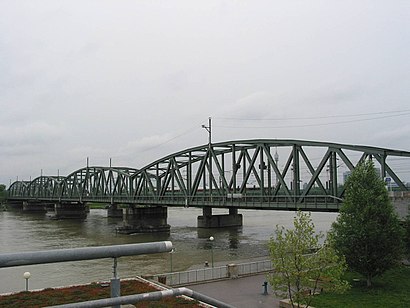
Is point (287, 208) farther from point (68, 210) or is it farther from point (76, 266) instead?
point (68, 210)

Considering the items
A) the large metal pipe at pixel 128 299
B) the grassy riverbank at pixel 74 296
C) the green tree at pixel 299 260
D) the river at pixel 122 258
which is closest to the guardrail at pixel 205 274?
the river at pixel 122 258

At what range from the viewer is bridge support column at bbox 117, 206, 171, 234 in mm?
82731

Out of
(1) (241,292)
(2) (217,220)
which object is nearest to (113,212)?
(2) (217,220)

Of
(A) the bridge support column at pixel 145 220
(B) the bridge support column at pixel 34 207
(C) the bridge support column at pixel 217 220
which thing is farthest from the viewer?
(B) the bridge support column at pixel 34 207

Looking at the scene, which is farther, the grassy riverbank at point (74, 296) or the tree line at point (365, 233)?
the tree line at point (365, 233)

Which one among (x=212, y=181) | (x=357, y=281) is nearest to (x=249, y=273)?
(x=357, y=281)

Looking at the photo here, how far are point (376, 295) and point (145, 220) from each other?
64.5 metres

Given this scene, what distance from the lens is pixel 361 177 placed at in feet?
95.0

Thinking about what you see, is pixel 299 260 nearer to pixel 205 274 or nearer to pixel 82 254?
pixel 205 274

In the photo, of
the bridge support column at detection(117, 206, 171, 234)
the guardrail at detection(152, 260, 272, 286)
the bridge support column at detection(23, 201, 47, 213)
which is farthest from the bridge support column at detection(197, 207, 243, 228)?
the bridge support column at detection(23, 201, 47, 213)

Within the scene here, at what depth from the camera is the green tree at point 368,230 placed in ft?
88.2

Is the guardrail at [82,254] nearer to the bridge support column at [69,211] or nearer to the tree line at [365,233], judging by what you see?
the tree line at [365,233]

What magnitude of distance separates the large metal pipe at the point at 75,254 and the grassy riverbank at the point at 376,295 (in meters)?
21.1

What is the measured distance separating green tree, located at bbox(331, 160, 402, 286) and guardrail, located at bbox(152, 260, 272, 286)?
7.55 m
